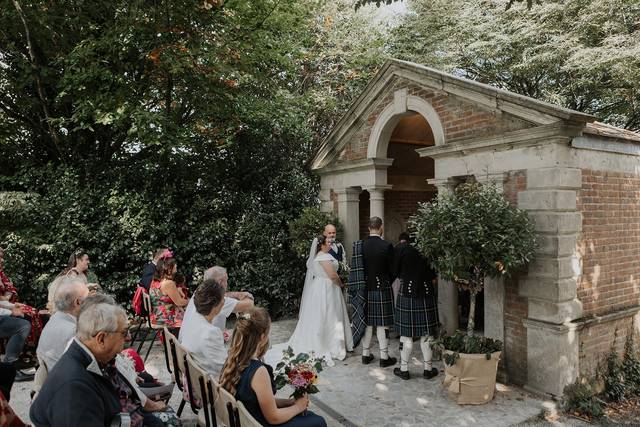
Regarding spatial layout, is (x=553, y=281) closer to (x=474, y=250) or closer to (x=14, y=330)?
(x=474, y=250)

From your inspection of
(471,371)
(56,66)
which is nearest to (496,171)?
(471,371)

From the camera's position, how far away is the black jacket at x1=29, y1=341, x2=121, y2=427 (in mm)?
2328

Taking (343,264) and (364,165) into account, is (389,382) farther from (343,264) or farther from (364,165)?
(364,165)

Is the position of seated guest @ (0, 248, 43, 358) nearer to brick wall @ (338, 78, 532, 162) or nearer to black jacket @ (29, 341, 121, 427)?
black jacket @ (29, 341, 121, 427)

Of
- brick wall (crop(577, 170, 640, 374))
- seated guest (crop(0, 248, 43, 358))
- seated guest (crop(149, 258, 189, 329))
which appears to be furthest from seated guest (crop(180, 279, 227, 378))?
brick wall (crop(577, 170, 640, 374))

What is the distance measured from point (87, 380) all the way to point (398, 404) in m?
3.78

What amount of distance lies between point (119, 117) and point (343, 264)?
14.9 feet

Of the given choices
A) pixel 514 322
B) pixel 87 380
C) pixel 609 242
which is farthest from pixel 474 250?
pixel 87 380

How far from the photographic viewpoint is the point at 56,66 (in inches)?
345

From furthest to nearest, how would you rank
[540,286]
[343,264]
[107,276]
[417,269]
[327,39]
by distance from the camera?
[327,39], [107,276], [343,264], [417,269], [540,286]

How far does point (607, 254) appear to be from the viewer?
6.20m

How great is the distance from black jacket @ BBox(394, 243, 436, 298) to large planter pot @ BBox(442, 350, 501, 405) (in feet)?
3.33

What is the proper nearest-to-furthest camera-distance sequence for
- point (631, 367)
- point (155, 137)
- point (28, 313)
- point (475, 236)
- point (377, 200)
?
point (475, 236) → point (28, 313) → point (631, 367) → point (155, 137) → point (377, 200)

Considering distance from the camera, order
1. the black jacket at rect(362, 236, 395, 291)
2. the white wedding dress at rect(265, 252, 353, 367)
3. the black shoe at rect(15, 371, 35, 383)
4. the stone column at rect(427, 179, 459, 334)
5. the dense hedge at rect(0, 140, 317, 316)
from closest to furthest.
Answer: the black shoe at rect(15, 371, 35, 383), the black jacket at rect(362, 236, 395, 291), the stone column at rect(427, 179, 459, 334), the white wedding dress at rect(265, 252, 353, 367), the dense hedge at rect(0, 140, 317, 316)
